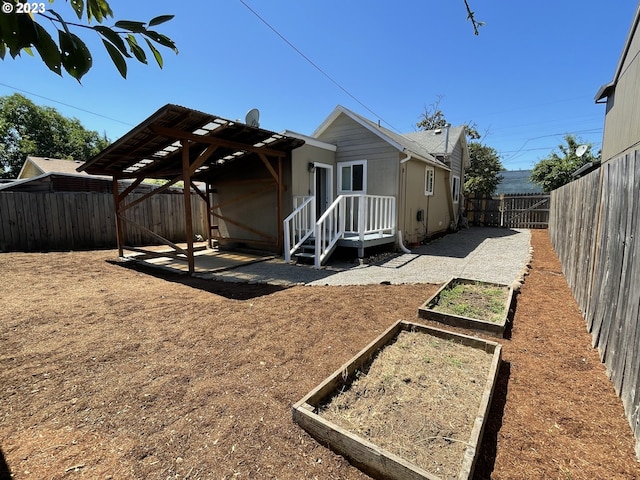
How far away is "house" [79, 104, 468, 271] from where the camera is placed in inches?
274

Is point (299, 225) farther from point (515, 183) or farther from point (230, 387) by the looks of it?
point (515, 183)

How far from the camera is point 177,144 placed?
7027mm

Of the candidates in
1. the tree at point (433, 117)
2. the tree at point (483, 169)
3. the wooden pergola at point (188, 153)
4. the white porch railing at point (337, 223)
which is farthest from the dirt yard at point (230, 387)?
the tree at point (433, 117)

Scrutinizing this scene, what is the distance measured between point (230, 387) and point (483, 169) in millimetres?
22397

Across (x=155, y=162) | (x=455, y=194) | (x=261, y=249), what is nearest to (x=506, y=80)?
(x=455, y=194)

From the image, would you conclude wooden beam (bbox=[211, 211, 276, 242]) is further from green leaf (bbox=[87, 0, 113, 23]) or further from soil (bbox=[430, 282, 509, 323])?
green leaf (bbox=[87, 0, 113, 23])

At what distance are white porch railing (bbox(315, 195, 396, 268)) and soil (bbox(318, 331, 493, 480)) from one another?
14.0 ft

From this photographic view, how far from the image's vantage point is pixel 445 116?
1049 inches

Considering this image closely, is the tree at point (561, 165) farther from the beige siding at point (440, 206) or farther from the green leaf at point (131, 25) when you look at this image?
the green leaf at point (131, 25)

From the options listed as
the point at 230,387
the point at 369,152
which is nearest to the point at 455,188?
the point at 369,152

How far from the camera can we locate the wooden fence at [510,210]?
49.9 feet

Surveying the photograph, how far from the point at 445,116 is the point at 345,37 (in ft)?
67.9

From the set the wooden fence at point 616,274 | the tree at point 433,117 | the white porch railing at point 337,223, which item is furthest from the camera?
the tree at point 433,117

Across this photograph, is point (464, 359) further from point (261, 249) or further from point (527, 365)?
point (261, 249)
